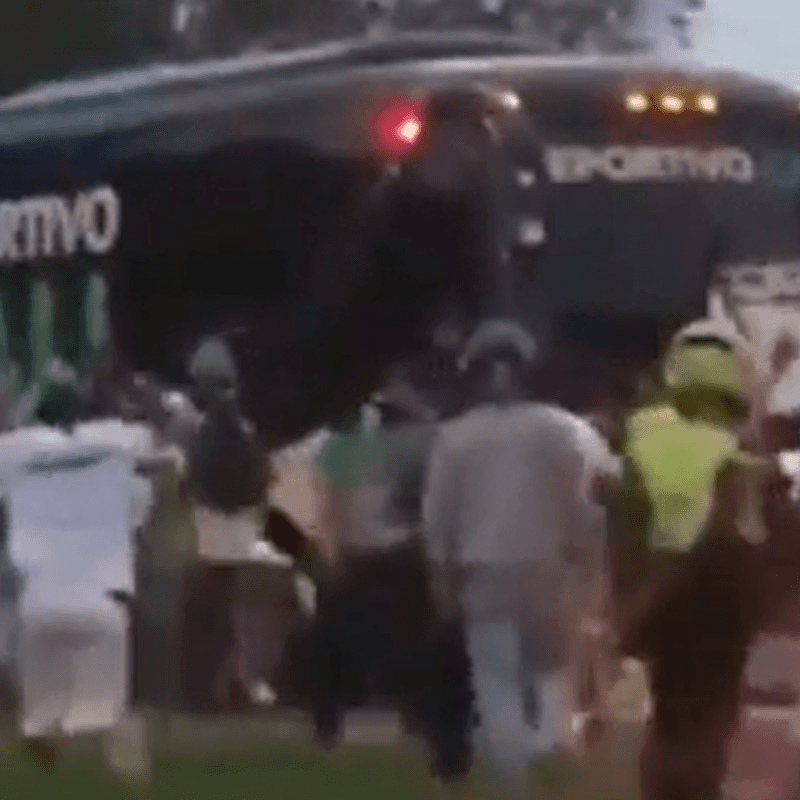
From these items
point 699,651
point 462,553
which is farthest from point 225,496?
point 699,651

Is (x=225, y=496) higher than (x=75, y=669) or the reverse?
higher

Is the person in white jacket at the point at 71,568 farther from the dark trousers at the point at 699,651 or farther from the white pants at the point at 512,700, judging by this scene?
the dark trousers at the point at 699,651

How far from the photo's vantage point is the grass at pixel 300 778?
7.98m

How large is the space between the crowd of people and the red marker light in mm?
617

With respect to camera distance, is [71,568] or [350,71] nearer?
[350,71]

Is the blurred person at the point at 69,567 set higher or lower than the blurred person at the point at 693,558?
lower

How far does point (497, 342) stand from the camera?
8.02 metres

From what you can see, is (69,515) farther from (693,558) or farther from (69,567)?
(693,558)

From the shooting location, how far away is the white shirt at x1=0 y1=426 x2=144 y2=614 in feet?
29.2

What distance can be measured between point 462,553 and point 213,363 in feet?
3.89

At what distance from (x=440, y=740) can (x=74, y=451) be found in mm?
1694

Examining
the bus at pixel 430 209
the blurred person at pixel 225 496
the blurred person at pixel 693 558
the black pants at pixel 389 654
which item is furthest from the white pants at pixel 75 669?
the blurred person at pixel 693 558

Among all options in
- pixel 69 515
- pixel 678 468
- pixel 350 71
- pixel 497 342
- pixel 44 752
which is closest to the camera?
pixel 678 468

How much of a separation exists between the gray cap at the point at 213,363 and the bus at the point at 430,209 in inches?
1.5
